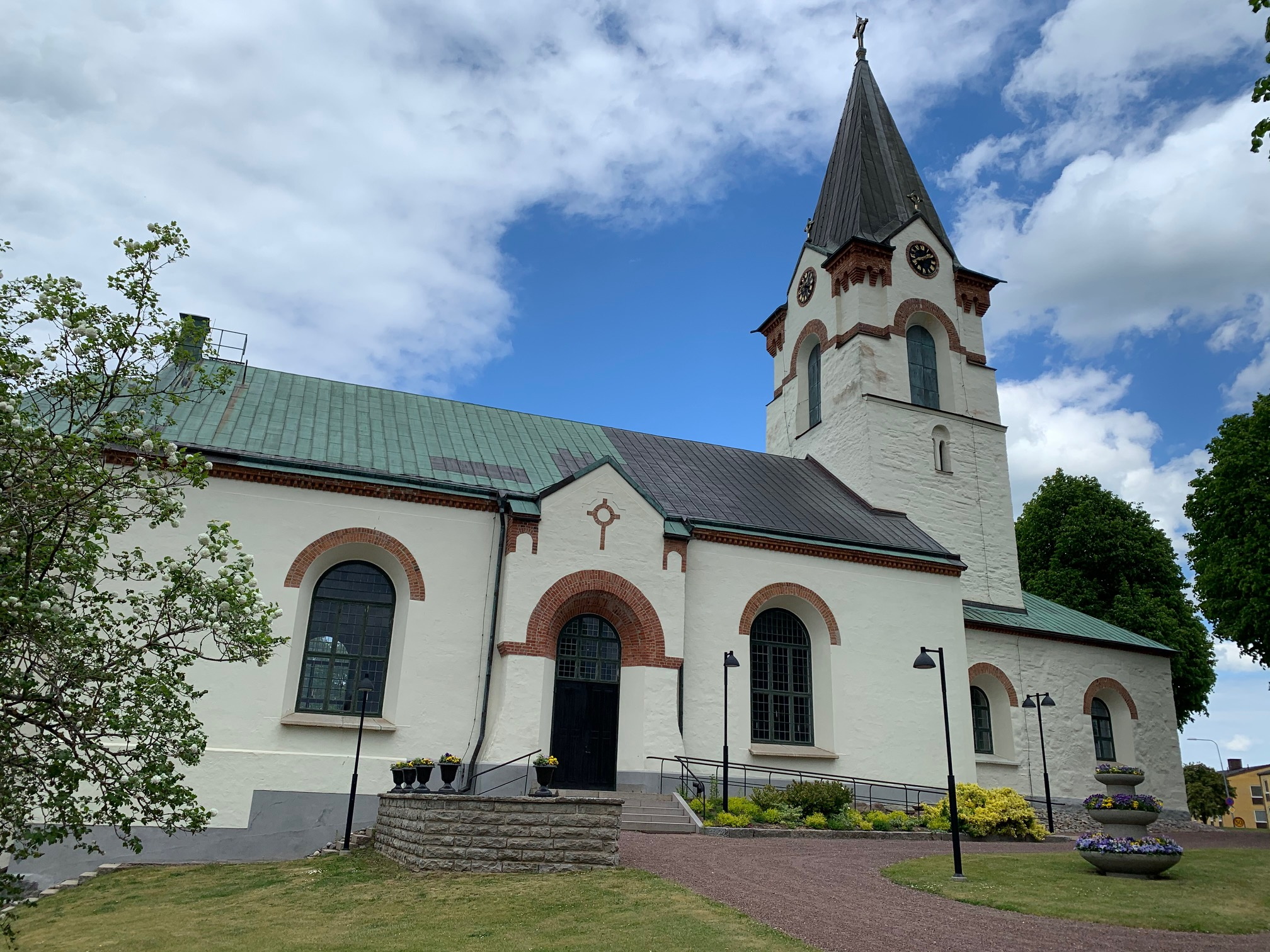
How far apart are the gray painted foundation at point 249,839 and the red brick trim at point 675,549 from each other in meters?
7.82

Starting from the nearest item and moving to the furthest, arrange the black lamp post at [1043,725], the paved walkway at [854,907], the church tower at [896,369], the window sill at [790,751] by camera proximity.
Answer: the paved walkway at [854,907] → the window sill at [790,751] → the black lamp post at [1043,725] → the church tower at [896,369]

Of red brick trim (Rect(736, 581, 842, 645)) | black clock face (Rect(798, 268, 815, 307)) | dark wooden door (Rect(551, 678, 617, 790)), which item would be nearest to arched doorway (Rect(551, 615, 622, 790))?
dark wooden door (Rect(551, 678, 617, 790))

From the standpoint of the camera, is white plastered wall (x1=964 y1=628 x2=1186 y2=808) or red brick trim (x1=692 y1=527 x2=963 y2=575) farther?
→ white plastered wall (x1=964 y1=628 x2=1186 y2=808)

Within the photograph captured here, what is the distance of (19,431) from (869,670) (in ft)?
63.5

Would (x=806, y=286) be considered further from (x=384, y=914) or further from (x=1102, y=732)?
(x=384, y=914)

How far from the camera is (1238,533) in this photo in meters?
26.0

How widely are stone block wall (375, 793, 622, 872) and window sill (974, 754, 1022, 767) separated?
1467 cm

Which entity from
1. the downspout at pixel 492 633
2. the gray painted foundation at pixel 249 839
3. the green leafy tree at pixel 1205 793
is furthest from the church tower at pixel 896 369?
the green leafy tree at pixel 1205 793

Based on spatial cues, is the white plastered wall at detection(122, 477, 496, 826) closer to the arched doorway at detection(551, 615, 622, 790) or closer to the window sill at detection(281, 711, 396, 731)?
the window sill at detection(281, 711, 396, 731)

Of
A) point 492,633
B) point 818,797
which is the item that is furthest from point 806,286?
point 818,797

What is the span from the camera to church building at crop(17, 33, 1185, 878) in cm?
1841

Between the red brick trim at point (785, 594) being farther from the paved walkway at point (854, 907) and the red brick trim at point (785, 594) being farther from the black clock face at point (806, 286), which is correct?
the black clock face at point (806, 286)

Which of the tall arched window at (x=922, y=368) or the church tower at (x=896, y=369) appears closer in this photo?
the church tower at (x=896, y=369)

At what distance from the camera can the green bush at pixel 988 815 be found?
1905cm
